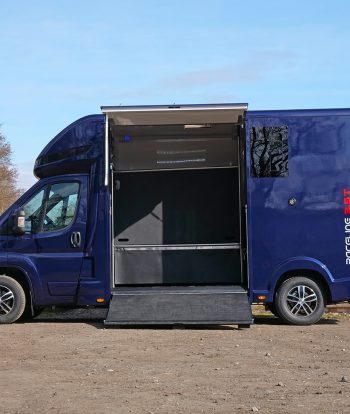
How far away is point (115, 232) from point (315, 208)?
367 cm

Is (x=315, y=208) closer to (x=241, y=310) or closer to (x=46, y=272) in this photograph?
(x=241, y=310)

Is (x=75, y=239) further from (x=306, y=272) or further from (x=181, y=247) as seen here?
(x=306, y=272)

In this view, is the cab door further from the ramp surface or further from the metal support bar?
the metal support bar

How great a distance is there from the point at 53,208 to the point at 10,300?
5.16ft

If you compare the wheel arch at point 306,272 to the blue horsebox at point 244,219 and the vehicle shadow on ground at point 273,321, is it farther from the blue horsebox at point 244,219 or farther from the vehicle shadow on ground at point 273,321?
the vehicle shadow on ground at point 273,321

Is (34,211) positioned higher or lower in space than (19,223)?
higher

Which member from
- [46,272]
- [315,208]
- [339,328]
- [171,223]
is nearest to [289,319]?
[339,328]

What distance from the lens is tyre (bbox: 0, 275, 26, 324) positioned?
37.2ft

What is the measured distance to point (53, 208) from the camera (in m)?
11.6

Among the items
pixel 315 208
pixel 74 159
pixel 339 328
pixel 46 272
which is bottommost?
pixel 339 328

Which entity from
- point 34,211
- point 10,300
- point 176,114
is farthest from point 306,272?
point 10,300

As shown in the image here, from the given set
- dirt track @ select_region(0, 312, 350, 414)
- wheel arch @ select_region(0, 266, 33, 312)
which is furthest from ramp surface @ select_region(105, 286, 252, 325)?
wheel arch @ select_region(0, 266, 33, 312)

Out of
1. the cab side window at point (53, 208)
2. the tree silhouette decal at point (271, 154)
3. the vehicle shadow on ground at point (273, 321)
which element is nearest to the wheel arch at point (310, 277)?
the vehicle shadow on ground at point (273, 321)

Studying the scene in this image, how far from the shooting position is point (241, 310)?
36.1 ft
